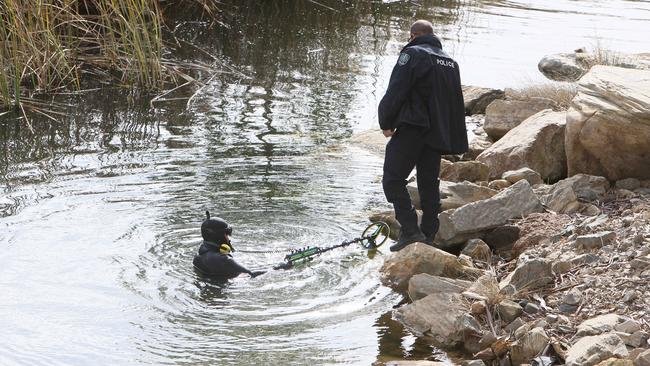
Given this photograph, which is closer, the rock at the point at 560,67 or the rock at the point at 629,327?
the rock at the point at 629,327

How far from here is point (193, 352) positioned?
6.10 m

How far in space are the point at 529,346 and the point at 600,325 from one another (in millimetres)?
422

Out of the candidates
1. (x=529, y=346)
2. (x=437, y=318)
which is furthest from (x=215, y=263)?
(x=529, y=346)

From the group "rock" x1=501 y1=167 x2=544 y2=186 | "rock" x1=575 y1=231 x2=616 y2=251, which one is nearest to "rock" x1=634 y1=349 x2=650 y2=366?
"rock" x1=575 y1=231 x2=616 y2=251

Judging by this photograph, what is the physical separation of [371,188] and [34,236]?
3121mm

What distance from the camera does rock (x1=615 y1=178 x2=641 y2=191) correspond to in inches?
324

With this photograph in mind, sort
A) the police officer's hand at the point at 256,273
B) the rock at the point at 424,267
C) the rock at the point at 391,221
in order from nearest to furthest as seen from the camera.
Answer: the police officer's hand at the point at 256,273 < the rock at the point at 424,267 < the rock at the point at 391,221

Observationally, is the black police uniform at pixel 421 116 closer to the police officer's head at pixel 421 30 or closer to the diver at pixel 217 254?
the police officer's head at pixel 421 30

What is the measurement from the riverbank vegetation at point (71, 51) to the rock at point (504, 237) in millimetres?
5263

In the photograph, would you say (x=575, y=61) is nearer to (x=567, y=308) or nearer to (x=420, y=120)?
(x=420, y=120)

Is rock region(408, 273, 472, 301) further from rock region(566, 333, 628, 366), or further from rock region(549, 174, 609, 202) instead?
rock region(549, 174, 609, 202)

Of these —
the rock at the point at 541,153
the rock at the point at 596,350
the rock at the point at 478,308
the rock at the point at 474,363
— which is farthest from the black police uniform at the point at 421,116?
the rock at the point at 596,350

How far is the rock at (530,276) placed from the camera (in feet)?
22.0

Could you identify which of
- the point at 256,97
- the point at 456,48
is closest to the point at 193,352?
the point at 256,97
